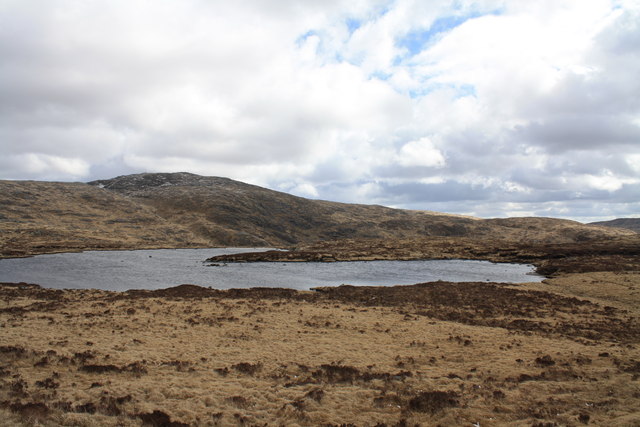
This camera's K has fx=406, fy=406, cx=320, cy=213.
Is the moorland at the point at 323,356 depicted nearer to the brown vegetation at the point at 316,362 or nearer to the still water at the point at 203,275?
the brown vegetation at the point at 316,362

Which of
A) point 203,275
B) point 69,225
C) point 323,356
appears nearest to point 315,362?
point 323,356

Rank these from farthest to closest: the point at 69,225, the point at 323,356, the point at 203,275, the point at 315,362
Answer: the point at 69,225 → the point at 203,275 → the point at 323,356 → the point at 315,362

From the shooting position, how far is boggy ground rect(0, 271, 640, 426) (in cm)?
1522

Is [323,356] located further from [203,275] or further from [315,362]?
[203,275]

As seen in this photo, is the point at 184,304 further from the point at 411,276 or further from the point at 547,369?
the point at 411,276

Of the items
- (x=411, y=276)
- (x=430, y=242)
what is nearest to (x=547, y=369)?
(x=411, y=276)

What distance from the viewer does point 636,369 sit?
19406 mm

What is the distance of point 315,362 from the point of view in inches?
858

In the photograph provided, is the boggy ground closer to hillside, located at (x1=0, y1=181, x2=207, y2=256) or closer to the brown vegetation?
the brown vegetation

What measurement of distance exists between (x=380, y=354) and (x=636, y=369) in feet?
40.5

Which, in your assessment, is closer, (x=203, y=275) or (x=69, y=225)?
(x=203, y=275)

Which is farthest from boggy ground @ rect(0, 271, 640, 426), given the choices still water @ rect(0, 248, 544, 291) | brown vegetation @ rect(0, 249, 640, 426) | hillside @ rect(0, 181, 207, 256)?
hillside @ rect(0, 181, 207, 256)

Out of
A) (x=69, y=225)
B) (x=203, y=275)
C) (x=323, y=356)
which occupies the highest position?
(x=69, y=225)

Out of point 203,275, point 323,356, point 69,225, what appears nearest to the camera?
point 323,356
